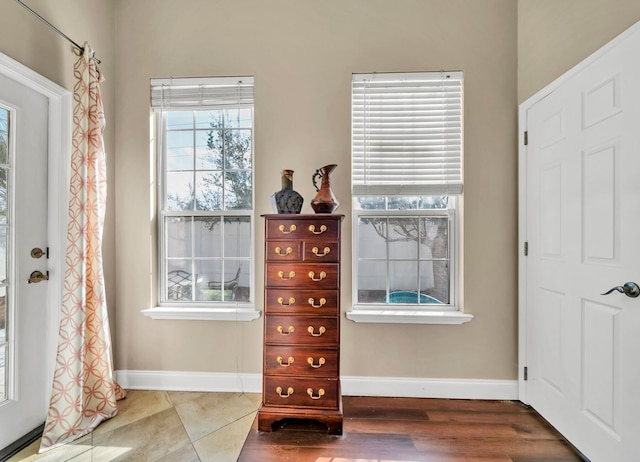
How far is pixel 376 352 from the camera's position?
Result: 2.14 m

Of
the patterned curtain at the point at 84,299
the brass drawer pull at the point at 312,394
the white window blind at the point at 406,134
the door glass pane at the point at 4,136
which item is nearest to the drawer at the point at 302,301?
the brass drawer pull at the point at 312,394

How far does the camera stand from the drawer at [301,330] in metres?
1.71

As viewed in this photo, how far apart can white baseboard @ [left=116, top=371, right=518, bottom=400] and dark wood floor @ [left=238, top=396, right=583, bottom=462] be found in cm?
10

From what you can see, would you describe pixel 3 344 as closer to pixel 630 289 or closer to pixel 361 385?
pixel 361 385

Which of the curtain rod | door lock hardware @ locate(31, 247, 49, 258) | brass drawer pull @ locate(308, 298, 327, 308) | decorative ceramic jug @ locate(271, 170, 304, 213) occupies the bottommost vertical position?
brass drawer pull @ locate(308, 298, 327, 308)

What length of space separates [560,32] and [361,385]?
2565 mm

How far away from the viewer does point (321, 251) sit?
1699 mm

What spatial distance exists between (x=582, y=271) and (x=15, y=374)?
316 centimetres

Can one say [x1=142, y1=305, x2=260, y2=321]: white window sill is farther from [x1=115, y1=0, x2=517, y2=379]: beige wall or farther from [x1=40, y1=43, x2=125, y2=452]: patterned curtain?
[x1=40, y1=43, x2=125, y2=452]: patterned curtain

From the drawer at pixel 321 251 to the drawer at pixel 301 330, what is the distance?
0.34 metres

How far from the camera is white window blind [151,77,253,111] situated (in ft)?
7.22

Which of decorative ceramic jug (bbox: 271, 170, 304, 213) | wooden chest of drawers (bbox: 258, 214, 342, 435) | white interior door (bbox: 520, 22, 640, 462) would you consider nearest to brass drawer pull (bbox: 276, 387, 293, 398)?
wooden chest of drawers (bbox: 258, 214, 342, 435)

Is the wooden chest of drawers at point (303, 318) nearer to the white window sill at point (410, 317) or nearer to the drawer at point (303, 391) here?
the drawer at point (303, 391)

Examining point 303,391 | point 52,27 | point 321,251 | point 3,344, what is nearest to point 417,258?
point 321,251
